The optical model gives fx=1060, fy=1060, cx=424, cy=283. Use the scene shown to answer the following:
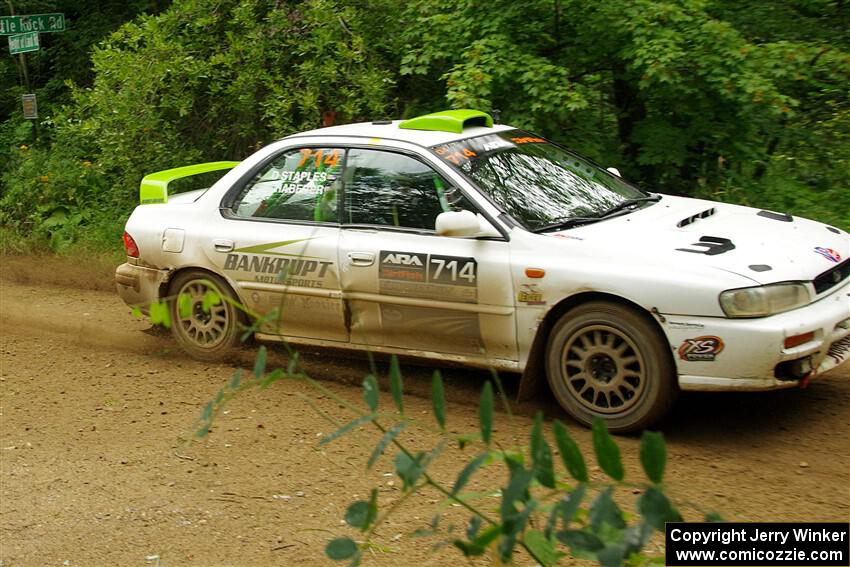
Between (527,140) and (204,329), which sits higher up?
(527,140)

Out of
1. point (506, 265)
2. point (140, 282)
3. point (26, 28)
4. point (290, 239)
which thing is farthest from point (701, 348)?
point (26, 28)

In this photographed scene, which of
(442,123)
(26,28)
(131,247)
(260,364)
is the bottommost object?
(131,247)

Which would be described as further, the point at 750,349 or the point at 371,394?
the point at 750,349

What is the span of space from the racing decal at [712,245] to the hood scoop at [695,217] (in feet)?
1.07

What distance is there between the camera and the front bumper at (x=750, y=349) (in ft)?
17.1

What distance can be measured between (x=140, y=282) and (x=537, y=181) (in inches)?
115

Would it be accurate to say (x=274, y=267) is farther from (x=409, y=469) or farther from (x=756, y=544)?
(x=409, y=469)

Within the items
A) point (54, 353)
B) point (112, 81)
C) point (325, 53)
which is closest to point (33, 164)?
point (112, 81)

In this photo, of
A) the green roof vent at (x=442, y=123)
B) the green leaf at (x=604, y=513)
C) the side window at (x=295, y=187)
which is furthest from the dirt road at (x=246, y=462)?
the green leaf at (x=604, y=513)

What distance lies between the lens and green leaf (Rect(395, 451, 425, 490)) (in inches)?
75.7

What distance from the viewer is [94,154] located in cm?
1191

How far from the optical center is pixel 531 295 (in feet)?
19.0

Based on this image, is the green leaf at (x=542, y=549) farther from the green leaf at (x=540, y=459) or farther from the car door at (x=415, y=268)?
the car door at (x=415, y=268)

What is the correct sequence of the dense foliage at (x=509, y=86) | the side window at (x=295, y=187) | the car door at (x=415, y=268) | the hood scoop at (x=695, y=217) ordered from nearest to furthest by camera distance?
1. the car door at (x=415, y=268)
2. the hood scoop at (x=695, y=217)
3. the side window at (x=295, y=187)
4. the dense foliage at (x=509, y=86)
